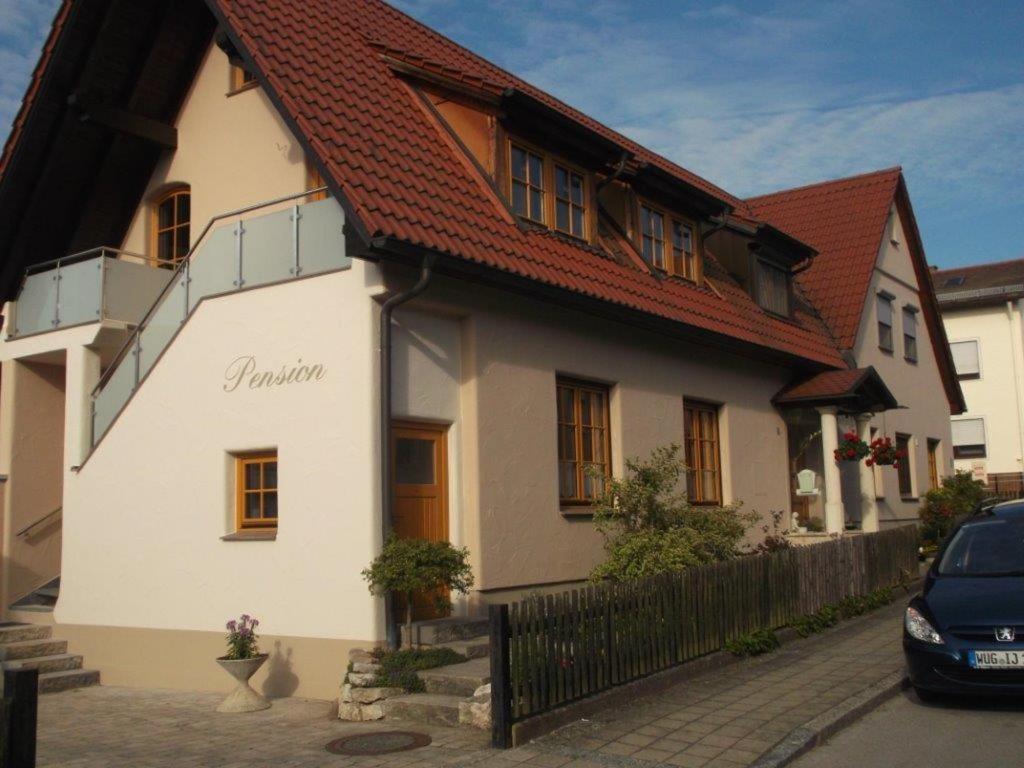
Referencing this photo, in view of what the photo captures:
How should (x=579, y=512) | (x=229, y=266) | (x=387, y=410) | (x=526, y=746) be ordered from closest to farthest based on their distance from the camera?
(x=526, y=746) < (x=387, y=410) < (x=229, y=266) < (x=579, y=512)

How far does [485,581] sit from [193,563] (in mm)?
3180

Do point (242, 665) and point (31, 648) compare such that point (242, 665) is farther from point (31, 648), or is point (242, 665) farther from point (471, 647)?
point (31, 648)

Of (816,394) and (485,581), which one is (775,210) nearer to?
(816,394)

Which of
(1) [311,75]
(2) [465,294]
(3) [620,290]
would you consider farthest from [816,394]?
(1) [311,75]

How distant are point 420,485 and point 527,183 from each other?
Answer: 4.32m

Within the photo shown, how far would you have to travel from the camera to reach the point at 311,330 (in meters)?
10.6

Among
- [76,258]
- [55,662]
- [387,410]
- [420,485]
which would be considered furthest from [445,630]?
[76,258]

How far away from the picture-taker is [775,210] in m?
24.9

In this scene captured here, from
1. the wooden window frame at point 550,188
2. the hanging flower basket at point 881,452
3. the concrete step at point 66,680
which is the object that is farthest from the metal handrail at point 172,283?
the hanging flower basket at point 881,452

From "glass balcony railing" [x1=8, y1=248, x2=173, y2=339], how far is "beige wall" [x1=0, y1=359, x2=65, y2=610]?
27.6 inches

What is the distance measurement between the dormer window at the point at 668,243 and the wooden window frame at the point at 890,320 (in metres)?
7.44

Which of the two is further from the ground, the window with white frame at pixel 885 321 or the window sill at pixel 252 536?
the window with white frame at pixel 885 321

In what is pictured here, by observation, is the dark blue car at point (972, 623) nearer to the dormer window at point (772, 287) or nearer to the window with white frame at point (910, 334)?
the dormer window at point (772, 287)

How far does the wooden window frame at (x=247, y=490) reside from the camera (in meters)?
11.0
